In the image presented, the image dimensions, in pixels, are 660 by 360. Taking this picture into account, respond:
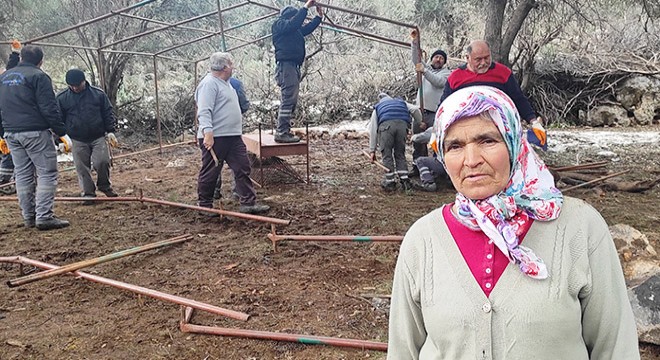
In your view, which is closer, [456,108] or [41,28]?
[456,108]

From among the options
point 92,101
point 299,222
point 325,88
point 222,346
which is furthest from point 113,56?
point 222,346

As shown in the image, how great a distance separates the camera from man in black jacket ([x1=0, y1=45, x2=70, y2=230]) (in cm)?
532

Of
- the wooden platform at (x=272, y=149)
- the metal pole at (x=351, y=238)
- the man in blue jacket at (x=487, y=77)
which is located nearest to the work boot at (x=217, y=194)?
the wooden platform at (x=272, y=149)

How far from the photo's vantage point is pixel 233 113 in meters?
5.80

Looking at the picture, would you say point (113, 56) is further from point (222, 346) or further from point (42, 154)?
point (222, 346)

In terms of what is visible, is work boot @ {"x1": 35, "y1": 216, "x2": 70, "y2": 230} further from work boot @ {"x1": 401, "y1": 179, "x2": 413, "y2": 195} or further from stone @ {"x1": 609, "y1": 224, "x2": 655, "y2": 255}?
stone @ {"x1": 609, "y1": 224, "x2": 655, "y2": 255}

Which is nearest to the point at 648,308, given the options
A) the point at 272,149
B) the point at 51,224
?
the point at 272,149

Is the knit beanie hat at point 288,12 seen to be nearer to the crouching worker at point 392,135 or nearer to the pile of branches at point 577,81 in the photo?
the crouching worker at point 392,135

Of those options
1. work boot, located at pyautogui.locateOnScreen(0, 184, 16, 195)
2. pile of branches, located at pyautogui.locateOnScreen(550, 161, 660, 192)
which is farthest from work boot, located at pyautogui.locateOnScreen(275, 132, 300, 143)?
work boot, located at pyautogui.locateOnScreen(0, 184, 16, 195)

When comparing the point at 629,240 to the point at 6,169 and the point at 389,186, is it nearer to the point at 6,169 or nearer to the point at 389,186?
the point at 389,186

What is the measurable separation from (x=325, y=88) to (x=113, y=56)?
5.94m

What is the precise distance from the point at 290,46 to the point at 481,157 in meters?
5.77

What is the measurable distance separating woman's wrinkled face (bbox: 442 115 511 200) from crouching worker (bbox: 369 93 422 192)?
18.2ft

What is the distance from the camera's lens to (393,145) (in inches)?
276
